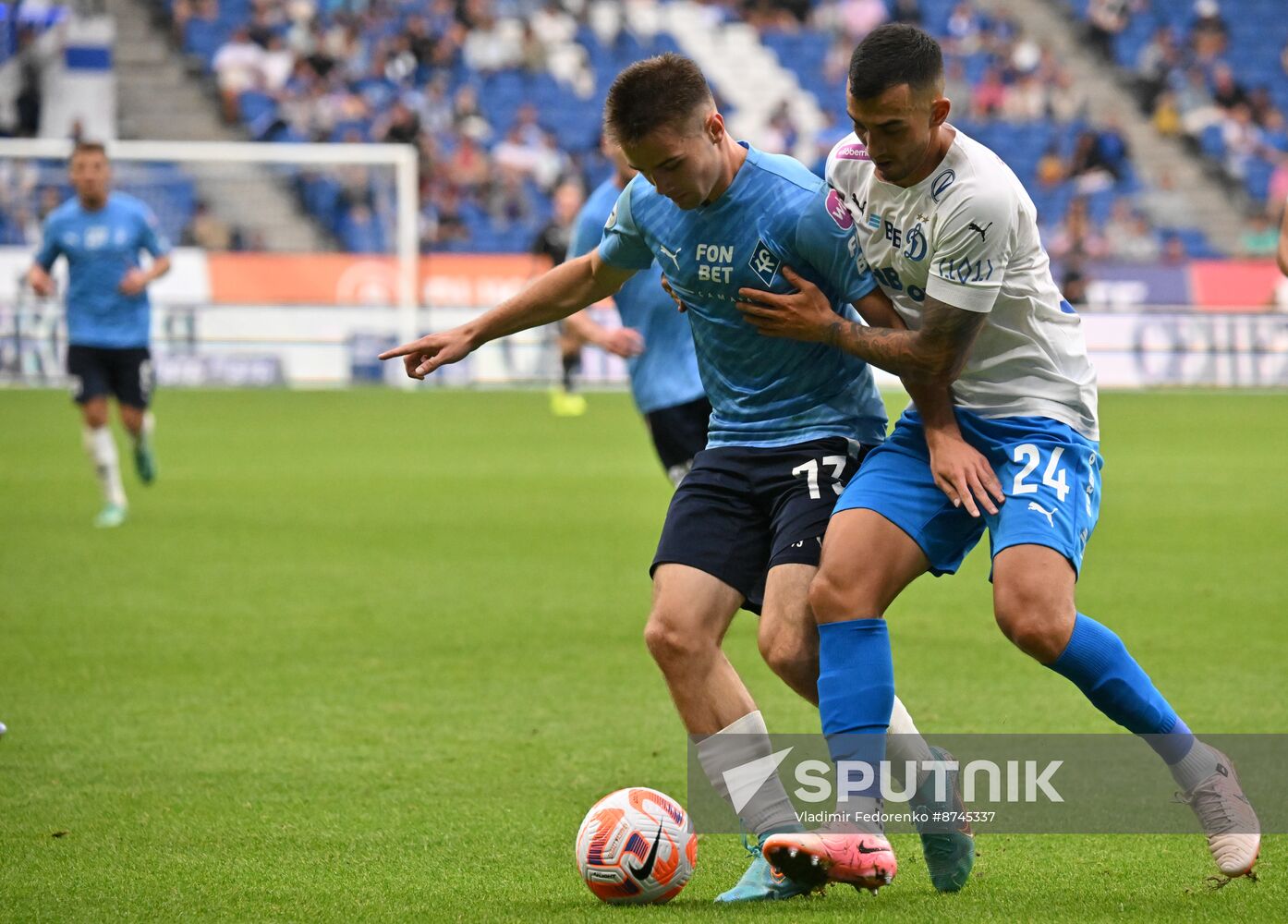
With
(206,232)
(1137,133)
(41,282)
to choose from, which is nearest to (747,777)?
(41,282)

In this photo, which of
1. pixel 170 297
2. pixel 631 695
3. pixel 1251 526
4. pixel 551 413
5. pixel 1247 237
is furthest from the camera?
pixel 1247 237

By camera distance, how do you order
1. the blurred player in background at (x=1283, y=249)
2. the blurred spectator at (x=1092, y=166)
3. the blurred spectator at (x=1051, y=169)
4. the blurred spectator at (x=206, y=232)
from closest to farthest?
the blurred player in background at (x=1283, y=249) → the blurred spectator at (x=206, y=232) → the blurred spectator at (x=1092, y=166) → the blurred spectator at (x=1051, y=169)

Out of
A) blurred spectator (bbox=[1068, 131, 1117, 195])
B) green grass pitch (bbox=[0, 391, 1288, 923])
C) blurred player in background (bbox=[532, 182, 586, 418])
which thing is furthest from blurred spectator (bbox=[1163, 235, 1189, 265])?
green grass pitch (bbox=[0, 391, 1288, 923])

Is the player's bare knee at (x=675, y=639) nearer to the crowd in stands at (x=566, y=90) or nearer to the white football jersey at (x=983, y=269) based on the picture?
the white football jersey at (x=983, y=269)

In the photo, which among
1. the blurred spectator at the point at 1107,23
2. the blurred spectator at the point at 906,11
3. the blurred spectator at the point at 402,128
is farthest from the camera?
the blurred spectator at the point at 1107,23

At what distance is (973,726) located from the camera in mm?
6500

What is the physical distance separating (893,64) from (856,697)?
1556 mm

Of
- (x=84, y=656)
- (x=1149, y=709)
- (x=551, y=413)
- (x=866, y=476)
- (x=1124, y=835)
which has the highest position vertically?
(x=866, y=476)

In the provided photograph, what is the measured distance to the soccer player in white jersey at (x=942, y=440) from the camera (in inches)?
169

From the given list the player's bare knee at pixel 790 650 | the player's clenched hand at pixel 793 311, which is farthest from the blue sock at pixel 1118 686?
the player's clenched hand at pixel 793 311

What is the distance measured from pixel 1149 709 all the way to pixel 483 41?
29005mm

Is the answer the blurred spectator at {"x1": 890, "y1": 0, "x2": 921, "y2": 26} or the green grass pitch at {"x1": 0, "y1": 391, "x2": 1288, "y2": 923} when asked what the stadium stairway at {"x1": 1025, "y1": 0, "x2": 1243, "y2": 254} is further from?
the green grass pitch at {"x1": 0, "y1": 391, "x2": 1288, "y2": 923}

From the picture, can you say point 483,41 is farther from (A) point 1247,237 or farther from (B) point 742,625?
(B) point 742,625

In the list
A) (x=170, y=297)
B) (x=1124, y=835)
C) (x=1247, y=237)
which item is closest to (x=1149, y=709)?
(x=1124, y=835)
